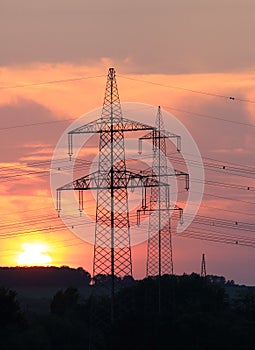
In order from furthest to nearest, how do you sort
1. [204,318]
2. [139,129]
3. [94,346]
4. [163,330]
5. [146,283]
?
1. [146,283]
2. [204,318]
3. [163,330]
4. [94,346]
5. [139,129]

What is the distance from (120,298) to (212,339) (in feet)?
97.5

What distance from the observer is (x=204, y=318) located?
371 feet

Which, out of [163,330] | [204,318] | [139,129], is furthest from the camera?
[204,318]

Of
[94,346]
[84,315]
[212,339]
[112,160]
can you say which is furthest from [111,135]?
[84,315]

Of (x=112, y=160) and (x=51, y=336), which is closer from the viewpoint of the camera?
(x=112, y=160)

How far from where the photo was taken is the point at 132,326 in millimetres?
98938

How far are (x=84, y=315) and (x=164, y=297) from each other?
16.3 meters

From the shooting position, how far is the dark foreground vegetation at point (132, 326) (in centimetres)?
9800

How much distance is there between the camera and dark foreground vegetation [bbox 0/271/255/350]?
322 ft

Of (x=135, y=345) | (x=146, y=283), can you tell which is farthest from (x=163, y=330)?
(x=146, y=283)

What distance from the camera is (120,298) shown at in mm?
136375

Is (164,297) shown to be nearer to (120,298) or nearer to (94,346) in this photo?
(120,298)

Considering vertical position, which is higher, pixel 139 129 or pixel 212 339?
pixel 139 129

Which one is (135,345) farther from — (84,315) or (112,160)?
(84,315)
